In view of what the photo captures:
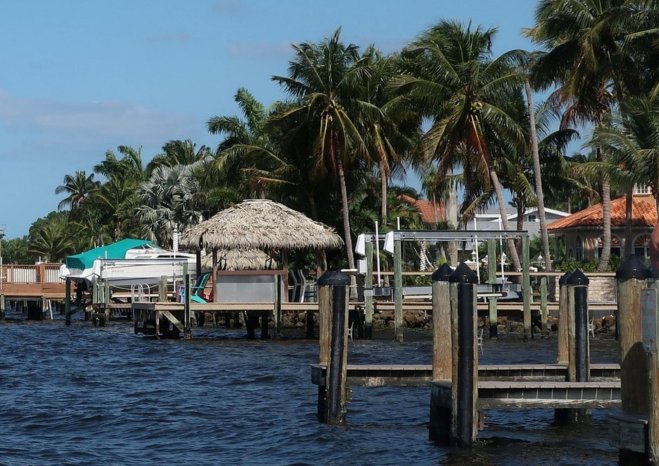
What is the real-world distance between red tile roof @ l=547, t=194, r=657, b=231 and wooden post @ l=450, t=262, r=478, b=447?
3584 cm

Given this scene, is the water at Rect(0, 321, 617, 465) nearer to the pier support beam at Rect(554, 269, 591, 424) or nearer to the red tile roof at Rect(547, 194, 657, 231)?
the pier support beam at Rect(554, 269, 591, 424)

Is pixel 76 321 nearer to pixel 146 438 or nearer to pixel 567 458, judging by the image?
pixel 146 438

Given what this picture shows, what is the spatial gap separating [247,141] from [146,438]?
38682 mm

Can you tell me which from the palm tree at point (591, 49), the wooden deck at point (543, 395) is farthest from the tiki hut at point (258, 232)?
the wooden deck at point (543, 395)

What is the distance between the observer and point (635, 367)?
1022 centimetres

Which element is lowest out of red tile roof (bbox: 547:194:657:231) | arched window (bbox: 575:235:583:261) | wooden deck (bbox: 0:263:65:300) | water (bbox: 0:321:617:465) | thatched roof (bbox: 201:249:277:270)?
water (bbox: 0:321:617:465)

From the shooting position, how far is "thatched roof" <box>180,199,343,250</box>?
119 ft

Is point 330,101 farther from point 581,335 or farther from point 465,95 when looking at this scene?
point 581,335

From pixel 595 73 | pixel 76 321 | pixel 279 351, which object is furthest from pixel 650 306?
pixel 76 321

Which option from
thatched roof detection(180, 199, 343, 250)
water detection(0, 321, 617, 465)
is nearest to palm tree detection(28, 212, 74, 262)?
thatched roof detection(180, 199, 343, 250)

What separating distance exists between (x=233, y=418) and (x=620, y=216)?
116ft

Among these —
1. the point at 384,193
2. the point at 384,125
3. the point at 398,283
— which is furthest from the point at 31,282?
the point at 398,283

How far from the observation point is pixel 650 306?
9836mm

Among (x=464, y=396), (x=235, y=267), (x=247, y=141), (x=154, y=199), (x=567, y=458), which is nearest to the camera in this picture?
(x=464, y=396)
